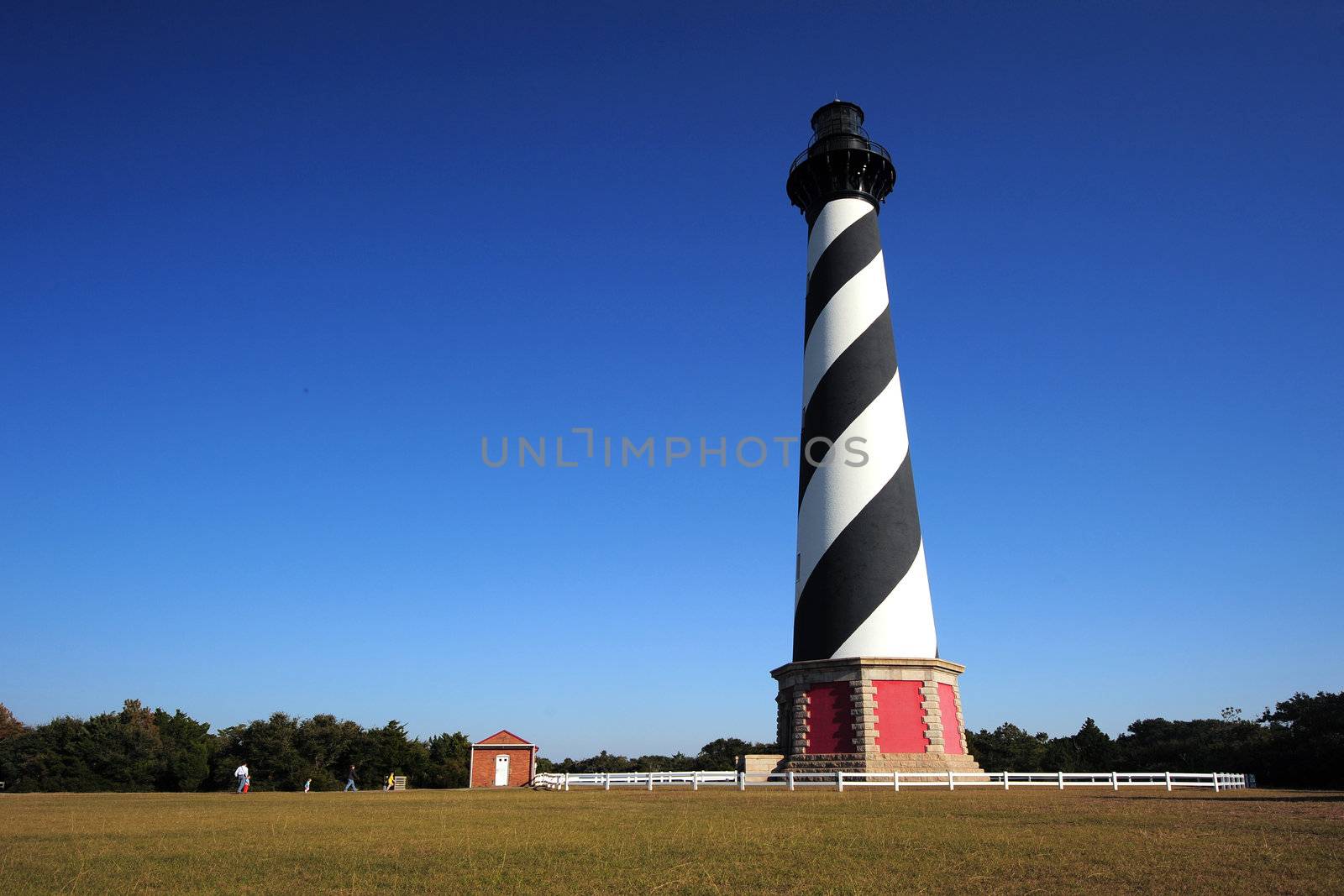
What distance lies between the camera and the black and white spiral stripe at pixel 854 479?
28188mm

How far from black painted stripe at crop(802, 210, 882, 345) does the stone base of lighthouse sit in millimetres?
12170

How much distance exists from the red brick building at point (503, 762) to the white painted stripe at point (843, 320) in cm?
2148

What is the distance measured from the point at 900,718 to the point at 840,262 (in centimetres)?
1598

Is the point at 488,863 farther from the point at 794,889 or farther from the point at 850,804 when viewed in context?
the point at 850,804

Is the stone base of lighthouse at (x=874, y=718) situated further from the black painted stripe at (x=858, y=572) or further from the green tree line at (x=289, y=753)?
the green tree line at (x=289, y=753)

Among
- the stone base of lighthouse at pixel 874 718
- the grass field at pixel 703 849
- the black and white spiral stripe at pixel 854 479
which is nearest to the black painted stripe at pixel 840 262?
the black and white spiral stripe at pixel 854 479

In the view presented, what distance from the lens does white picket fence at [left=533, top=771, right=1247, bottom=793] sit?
80.9 ft

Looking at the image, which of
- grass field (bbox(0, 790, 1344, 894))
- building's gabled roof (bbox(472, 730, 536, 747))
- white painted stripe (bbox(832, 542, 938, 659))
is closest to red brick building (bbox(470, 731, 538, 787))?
building's gabled roof (bbox(472, 730, 536, 747))

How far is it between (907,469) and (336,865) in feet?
78.9

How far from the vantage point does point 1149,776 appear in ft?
86.0

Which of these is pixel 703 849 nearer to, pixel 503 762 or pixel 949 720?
pixel 949 720

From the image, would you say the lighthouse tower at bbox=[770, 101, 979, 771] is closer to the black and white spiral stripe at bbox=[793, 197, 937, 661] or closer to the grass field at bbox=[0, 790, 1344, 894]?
the black and white spiral stripe at bbox=[793, 197, 937, 661]

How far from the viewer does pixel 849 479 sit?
96.7 feet

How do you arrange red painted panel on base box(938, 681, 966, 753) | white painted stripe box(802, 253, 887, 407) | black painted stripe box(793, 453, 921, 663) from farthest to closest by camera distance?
white painted stripe box(802, 253, 887, 407) → black painted stripe box(793, 453, 921, 663) → red painted panel on base box(938, 681, 966, 753)
